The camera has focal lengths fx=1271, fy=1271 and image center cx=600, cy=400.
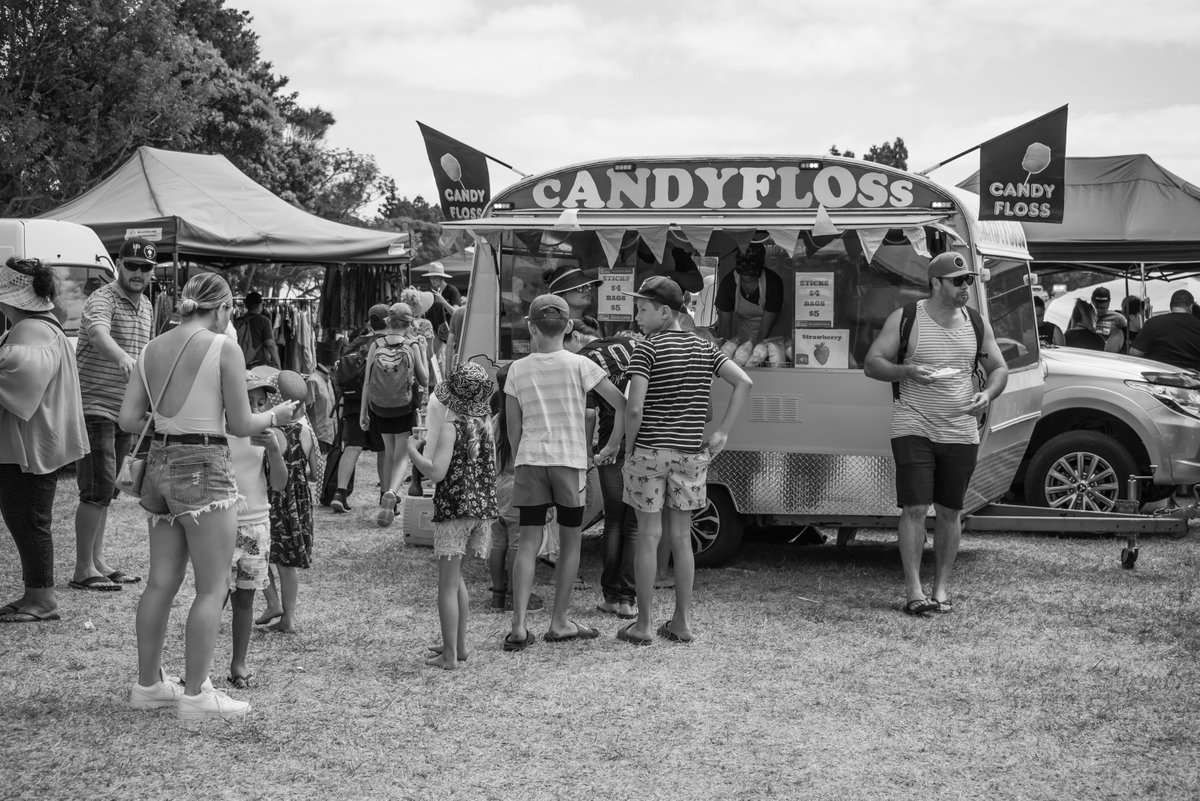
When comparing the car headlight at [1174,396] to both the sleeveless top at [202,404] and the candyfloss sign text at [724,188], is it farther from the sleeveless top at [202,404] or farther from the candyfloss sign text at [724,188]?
the sleeveless top at [202,404]

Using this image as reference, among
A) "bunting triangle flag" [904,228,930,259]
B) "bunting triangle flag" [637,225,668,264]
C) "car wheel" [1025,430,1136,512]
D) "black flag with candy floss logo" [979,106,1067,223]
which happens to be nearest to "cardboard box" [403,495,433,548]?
"bunting triangle flag" [637,225,668,264]

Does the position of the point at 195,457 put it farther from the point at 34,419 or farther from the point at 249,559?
the point at 34,419

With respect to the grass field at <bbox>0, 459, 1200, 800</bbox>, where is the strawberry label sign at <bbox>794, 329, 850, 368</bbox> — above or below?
above

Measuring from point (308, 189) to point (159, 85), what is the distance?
18.5 metres

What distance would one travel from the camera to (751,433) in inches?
315

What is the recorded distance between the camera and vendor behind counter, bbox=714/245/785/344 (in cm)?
816

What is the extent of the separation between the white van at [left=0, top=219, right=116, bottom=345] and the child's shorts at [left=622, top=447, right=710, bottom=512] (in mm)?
7515

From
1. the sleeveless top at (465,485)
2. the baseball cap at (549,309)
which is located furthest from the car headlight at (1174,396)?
the sleeveless top at (465,485)

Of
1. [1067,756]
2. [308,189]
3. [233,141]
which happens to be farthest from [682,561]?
[308,189]

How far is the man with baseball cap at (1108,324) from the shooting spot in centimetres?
1417

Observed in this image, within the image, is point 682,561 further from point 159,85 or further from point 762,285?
point 159,85

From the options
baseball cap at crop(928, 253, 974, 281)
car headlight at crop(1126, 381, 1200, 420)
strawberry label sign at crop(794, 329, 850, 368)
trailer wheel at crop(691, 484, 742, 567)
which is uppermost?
baseball cap at crop(928, 253, 974, 281)

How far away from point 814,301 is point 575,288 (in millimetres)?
1537

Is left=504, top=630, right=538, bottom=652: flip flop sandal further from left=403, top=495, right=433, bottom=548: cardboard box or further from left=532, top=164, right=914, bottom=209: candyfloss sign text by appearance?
left=532, top=164, right=914, bottom=209: candyfloss sign text
